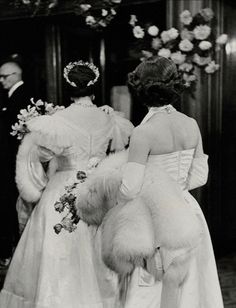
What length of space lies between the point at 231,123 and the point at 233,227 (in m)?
1.13

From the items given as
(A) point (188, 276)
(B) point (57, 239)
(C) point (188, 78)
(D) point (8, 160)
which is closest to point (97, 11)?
(C) point (188, 78)

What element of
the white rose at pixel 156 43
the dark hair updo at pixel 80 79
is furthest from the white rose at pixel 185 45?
the dark hair updo at pixel 80 79

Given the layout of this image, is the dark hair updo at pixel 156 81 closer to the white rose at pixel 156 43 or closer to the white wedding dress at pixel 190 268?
the white wedding dress at pixel 190 268

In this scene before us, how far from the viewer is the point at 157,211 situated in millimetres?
2652

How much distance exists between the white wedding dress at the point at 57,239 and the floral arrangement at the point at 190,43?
179 cm

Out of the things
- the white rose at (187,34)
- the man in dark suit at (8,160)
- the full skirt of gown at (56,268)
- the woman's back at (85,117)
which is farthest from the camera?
the white rose at (187,34)

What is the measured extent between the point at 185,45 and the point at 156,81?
2.72 m

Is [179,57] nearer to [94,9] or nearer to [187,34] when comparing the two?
[187,34]

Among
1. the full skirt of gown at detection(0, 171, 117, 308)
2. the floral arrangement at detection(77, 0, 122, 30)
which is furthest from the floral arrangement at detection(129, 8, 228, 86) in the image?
the full skirt of gown at detection(0, 171, 117, 308)

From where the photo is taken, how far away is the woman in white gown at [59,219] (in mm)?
3574

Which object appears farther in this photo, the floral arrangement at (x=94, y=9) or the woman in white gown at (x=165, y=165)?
the floral arrangement at (x=94, y=9)

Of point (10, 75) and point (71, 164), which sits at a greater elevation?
point (10, 75)

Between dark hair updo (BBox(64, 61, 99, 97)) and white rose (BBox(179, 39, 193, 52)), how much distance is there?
6.06 ft

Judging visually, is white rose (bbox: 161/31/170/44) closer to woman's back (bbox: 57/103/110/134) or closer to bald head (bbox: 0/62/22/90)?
bald head (bbox: 0/62/22/90)
